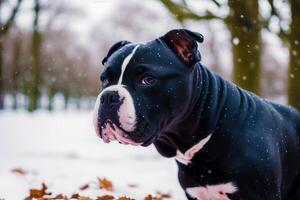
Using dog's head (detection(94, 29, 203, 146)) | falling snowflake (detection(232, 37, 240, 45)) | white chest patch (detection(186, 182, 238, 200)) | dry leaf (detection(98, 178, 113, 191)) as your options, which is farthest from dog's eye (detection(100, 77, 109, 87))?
falling snowflake (detection(232, 37, 240, 45))

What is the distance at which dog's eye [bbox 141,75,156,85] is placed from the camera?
2812 mm

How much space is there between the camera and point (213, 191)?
312cm

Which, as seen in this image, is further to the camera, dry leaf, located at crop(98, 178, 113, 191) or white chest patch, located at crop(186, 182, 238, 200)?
dry leaf, located at crop(98, 178, 113, 191)

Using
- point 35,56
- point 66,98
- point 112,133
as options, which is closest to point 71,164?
point 112,133

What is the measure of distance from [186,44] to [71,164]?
5305 mm

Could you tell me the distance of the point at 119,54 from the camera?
297 cm

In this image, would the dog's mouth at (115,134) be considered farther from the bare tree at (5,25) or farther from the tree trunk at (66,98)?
the tree trunk at (66,98)

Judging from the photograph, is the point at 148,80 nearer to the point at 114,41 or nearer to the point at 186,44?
the point at 186,44

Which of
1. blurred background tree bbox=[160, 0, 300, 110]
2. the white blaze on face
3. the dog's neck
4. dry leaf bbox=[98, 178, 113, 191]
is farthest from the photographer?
blurred background tree bbox=[160, 0, 300, 110]

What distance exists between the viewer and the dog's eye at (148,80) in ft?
9.23

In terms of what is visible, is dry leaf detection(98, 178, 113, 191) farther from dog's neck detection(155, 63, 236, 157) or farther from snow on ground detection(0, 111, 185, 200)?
dog's neck detection(155, 63, 236, 157)

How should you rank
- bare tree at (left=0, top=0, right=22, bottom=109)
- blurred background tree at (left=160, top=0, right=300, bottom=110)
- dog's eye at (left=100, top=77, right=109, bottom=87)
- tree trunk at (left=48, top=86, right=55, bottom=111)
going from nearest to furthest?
dog's eye at (left=100, top=77, right=109, bottom=87)
blurred background tree at (left=160, top=0, right=300, bottom=110)
bare tree at (left=0, top=0, right=22, bottom=109)
tree trunk at (left=48, top=86, right=55, bottom=111)

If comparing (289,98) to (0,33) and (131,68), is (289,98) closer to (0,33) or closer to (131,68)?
(131,68)

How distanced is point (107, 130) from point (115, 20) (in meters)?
29.2
